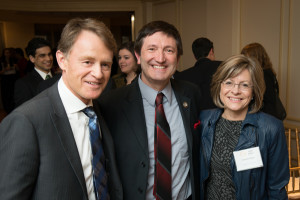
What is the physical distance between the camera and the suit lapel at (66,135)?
1.14 metres

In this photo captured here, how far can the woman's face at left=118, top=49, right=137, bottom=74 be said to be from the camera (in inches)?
136

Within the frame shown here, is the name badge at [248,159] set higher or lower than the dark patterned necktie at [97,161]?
lower

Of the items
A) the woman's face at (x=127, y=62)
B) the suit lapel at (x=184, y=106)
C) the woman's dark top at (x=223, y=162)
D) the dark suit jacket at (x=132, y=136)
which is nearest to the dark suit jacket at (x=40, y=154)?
the dark suit jacket at (x=132, y=136)

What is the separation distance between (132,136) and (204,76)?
81.6 inches

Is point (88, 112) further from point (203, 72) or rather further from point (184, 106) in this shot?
point (203, 72)

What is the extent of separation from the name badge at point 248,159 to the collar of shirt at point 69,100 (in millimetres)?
1000

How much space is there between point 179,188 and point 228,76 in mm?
768

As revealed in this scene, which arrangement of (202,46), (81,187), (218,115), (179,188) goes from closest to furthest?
(81,187) → (179,188) → (218,115) → (202,46)

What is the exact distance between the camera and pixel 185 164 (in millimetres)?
1761

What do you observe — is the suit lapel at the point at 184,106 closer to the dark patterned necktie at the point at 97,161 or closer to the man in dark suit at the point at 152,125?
the man in dark suit at the point at 152,125

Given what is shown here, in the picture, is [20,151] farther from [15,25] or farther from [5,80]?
[15,25]

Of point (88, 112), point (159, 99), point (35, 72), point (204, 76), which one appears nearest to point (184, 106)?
point (159, 99)

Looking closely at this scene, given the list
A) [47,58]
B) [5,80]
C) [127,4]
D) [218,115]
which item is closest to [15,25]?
[5,80]

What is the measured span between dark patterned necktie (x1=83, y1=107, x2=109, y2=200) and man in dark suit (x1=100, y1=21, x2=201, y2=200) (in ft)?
1.02
